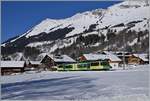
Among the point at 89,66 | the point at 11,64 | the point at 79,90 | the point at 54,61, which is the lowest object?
the point at 79,90

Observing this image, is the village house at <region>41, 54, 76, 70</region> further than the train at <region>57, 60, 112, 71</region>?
Yes

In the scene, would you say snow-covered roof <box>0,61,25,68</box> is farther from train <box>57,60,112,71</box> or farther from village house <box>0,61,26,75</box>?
train <box>57,60,112,71</box>

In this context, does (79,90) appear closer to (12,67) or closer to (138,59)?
(12,67)

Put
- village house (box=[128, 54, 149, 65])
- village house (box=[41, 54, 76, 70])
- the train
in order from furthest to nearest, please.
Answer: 1. village house (box=[128, 54, 149, 65])
2. village house (box=[41, 54, 76, 70])
3. the train

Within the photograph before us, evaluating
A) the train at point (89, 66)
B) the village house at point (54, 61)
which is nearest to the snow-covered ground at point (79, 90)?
the train at point (89, 66)

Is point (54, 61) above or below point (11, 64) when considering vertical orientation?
above

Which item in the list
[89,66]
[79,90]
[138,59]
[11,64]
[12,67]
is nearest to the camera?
[79,90]

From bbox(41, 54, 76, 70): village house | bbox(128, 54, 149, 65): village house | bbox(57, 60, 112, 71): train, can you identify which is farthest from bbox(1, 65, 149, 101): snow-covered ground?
bbox(128, 54, 149, 65): village house

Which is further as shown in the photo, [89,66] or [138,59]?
[138,59]

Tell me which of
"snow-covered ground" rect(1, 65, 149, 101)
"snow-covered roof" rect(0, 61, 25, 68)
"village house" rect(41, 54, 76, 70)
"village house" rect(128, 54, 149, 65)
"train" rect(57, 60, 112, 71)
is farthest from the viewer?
"village house" rect(128, 54, 149, 65)

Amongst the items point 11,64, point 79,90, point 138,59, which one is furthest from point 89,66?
point 79,90

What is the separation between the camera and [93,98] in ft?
45.5

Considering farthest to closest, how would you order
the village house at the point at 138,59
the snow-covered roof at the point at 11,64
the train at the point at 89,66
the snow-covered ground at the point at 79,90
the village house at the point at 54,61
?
1. the village house at the point at 138,59
2. the village house at the point at 54,61
3. the snow-covered roof at the point at 11,64
4. the train at the point at 89,66
5. the snow-covered ground at the point at 79,90

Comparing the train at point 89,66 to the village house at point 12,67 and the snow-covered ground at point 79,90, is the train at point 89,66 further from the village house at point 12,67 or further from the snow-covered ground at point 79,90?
the snow-covered ground at point 79,90
